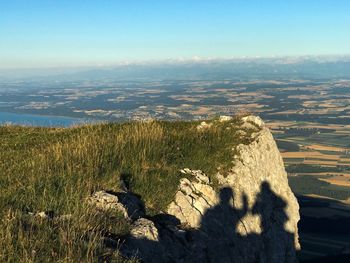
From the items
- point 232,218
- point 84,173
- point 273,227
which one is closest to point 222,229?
point 232,218

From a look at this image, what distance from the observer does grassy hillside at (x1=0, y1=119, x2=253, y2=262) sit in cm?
653

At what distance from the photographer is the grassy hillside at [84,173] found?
6.53 metres

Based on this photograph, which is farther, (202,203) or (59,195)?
(202,203)

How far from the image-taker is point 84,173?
1116 cm

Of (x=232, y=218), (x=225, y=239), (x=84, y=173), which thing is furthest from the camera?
(x=232, y=218)

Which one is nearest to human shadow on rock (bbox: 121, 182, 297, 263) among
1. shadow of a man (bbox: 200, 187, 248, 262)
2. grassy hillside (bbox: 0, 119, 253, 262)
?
shadow of a man (bbox: 200, 187, 248, 262)

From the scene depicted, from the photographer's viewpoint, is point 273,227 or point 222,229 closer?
point 222,229

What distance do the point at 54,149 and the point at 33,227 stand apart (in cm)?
613

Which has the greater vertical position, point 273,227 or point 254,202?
point 254,202

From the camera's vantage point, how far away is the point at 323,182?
9819 centimetres

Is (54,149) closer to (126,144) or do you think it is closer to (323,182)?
(126,144)

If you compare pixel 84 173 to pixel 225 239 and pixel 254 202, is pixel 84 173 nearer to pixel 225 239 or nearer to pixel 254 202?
pixel 225 239

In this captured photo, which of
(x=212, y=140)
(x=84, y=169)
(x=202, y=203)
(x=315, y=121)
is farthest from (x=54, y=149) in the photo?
(x=315, y=121)

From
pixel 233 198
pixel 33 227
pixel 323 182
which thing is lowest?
pixel 323 182
